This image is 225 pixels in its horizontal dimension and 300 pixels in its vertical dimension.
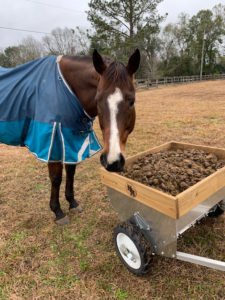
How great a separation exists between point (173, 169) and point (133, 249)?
76 cm

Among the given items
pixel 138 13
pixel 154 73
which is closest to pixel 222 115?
pixel 138 13

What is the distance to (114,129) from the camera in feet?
4.55

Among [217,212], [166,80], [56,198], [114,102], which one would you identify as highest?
[166,80]

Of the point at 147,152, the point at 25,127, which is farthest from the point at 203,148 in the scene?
the point at 25,127

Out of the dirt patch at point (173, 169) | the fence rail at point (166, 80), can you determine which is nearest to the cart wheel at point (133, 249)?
the dirt patch at point (173, 169)

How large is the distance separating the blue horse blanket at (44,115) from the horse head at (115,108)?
539 mm

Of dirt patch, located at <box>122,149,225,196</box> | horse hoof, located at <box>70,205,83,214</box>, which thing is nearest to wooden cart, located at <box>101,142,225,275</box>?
dirt patch, located at <box>122,149,225,196</box>

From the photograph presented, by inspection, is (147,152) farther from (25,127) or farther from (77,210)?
(25,127)

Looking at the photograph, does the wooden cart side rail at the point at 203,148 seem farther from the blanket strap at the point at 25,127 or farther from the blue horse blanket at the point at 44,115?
the blanket strap at the point at 25,127

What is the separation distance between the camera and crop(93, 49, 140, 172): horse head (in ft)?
4.40

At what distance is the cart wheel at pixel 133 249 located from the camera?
159 centimetres

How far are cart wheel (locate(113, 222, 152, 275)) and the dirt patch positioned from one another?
405mm

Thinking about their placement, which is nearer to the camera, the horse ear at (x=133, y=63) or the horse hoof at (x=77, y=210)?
the horse ear at (x=133, y=63)

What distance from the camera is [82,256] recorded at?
2.02 metres
